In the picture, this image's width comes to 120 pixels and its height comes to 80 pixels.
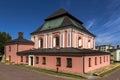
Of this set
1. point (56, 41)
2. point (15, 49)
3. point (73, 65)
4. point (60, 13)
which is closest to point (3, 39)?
point (15, 49)

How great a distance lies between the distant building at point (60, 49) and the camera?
25.6m

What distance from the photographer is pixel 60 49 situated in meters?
31.2

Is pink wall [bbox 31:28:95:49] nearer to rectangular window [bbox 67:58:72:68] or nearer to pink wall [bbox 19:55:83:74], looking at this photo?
pink wall [bbox 19:55:83:74]

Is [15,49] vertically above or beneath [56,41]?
beneath

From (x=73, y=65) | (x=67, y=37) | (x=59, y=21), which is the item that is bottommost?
(x=73, y=65)

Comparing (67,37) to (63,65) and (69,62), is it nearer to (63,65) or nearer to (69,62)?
(63,65)

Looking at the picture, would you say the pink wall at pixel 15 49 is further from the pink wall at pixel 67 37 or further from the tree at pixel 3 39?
the tree at pixel 3 39

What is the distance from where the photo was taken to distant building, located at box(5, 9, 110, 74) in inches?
1007

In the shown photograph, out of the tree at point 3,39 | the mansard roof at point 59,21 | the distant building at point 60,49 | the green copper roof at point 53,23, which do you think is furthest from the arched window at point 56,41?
the tree at point 3,39

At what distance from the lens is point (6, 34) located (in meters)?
66.9

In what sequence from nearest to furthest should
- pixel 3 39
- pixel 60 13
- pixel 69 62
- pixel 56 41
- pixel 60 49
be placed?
pixel 69 62 < pixel 60 49 < pixel 56 41 < pixel 60 13 < pixel 3 39

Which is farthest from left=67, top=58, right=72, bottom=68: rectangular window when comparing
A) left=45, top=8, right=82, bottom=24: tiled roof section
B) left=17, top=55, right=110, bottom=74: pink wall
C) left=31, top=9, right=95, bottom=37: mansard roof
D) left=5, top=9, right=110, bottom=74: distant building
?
left=45, top=8, right=82, bottom=24: tiled roof section

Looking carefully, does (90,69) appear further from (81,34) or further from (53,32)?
(53,32)

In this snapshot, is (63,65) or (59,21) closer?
(63,65)
